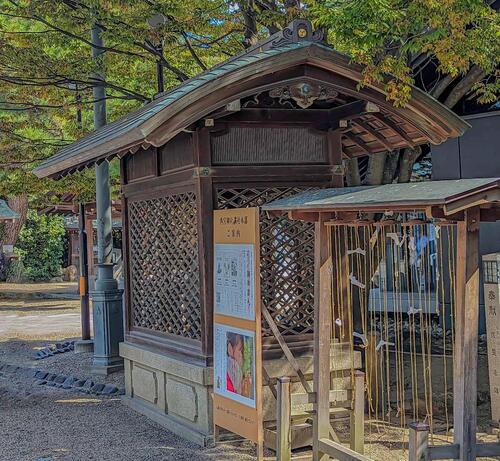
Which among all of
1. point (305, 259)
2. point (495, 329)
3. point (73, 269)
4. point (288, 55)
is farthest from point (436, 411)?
point (73, 269)

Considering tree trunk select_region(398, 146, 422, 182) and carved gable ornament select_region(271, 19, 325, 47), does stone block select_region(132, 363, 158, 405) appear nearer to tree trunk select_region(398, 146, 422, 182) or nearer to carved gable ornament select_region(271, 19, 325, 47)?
carved gable ornament select_region(271, 19, 325, 47)

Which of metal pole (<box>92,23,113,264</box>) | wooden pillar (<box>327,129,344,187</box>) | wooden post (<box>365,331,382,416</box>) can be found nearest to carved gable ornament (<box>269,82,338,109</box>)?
wooden pillar (<box>327,129,344,187</box>)

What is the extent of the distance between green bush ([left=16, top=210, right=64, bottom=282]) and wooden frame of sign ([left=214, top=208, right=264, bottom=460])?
2595 cm

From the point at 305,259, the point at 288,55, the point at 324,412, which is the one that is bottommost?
the point at 324,412

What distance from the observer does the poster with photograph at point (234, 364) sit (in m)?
5.77

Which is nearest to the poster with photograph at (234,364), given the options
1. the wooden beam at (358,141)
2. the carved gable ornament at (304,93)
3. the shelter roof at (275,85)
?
the shelter roof at (275,85)

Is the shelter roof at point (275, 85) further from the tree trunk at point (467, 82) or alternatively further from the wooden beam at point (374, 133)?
the tree trunk at point (467, 82)

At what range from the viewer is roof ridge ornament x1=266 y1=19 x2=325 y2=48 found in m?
6.26

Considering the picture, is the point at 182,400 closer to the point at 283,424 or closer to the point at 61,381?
the point at 283,424

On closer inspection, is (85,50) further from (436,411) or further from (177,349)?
(436,411)

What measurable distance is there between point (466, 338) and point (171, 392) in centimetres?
397

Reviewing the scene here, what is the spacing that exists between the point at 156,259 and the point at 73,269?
81.3 feet

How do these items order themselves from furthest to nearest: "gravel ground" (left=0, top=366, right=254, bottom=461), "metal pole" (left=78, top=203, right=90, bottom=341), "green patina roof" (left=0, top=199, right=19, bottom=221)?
"green patina roof" (left=0, top=199, right=19, bottom=221), "metal pole" (left=78, top=203, right=90, bottom=341), "gravel ground" (left=0, top=366, right=254, bottom=461)

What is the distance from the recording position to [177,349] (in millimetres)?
7145
